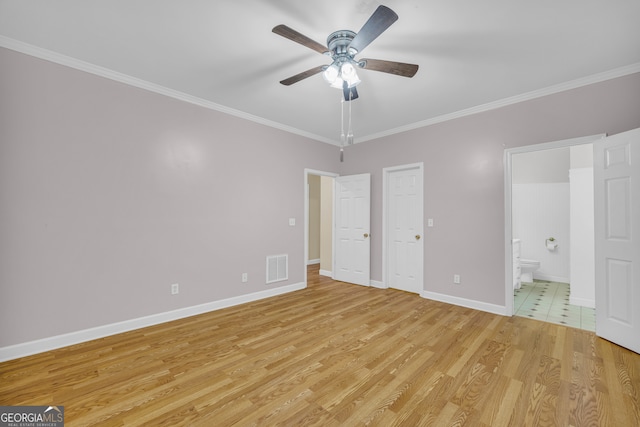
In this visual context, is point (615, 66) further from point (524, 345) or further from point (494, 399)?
point (494, 399)

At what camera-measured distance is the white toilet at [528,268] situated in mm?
5123

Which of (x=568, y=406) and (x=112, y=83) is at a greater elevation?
(x=112, y=83)

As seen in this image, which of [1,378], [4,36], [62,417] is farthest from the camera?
[4,36]

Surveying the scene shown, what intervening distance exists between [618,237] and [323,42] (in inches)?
140

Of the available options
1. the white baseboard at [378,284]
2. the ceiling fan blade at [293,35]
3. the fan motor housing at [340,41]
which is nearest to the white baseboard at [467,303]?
the white baseboard at [378,284]

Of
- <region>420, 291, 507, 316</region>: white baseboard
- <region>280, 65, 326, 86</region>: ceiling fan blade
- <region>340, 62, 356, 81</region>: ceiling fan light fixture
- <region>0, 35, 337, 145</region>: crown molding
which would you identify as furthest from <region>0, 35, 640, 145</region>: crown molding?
<region>420, 291, 507, 316</region>: white baseboard

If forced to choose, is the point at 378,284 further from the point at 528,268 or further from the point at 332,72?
the point at 332,72

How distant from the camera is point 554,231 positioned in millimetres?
5340

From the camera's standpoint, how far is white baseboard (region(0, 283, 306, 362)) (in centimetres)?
241

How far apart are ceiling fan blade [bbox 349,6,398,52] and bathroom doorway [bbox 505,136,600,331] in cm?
277

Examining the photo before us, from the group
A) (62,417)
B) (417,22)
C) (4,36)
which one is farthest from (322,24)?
(62,417)

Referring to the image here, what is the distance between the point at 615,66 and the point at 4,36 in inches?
235

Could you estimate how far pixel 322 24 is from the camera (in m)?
2.16

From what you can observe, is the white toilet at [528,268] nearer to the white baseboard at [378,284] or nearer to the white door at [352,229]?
the white baseboard at [378,284]
